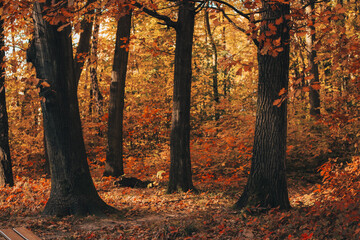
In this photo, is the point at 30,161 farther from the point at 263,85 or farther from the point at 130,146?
the point at 263,85

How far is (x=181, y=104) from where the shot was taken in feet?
30.7

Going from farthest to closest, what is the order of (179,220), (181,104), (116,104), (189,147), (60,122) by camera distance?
(116,104)
(189,147)
(181,104)
(60,122)
(179,220)

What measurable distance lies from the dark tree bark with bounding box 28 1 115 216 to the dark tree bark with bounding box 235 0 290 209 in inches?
133

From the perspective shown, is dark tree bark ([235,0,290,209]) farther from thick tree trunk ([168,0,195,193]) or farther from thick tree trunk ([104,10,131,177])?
thick tree trunk ([104,10,131,177])

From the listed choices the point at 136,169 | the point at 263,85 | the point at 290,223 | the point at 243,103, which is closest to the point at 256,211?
the point at 290,223

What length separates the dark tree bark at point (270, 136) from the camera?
6.46 metres

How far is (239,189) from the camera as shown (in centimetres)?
1041

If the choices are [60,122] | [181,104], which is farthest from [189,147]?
[60,122]

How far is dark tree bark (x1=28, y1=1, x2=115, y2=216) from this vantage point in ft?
22.4

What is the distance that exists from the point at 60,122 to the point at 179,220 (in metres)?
3.12

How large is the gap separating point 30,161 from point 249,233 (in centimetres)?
1386

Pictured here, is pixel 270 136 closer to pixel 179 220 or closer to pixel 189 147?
pixel 179 220

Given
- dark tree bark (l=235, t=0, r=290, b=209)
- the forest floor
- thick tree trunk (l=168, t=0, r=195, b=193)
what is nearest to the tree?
thick tree trunk (l=168, t=0, r=195, b=193)

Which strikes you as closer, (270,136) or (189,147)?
(270,136)
